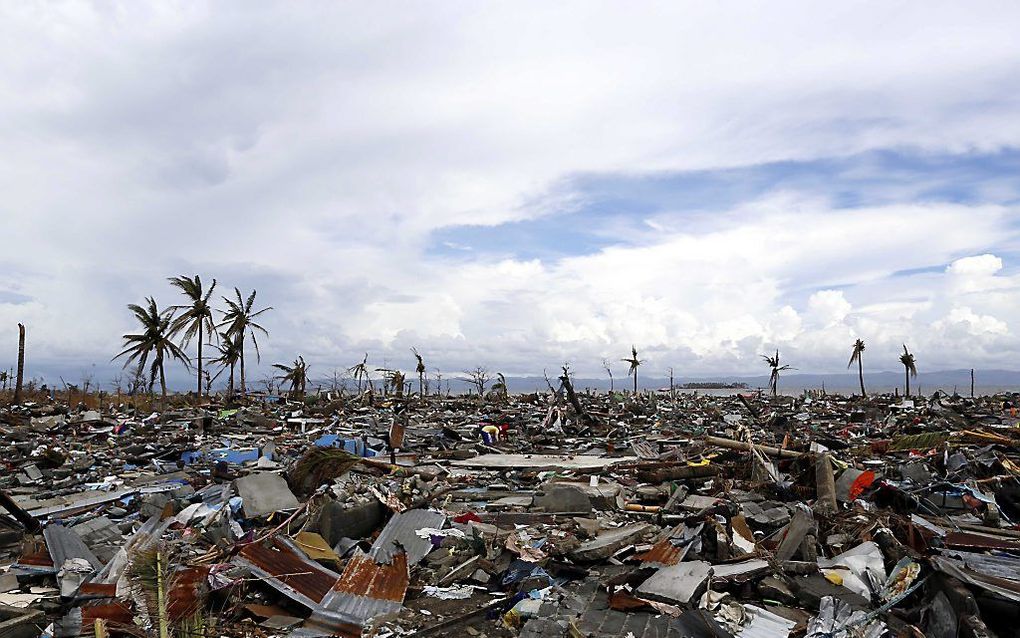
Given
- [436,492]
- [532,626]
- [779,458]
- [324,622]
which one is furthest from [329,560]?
[779,458]

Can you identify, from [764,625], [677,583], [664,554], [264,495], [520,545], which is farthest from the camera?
[264,495]

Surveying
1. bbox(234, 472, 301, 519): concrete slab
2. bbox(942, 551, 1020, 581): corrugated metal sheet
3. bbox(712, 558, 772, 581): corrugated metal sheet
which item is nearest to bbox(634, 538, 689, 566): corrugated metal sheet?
bbox(712, 558, 772, 581): corrugated metal sheet

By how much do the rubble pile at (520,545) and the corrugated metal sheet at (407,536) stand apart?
3 centimetres

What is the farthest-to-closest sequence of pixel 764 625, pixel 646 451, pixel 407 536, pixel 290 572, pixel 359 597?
pixel 646 451 → pixel 407 536 → pixel 290 572 → pixel 359 597 → pixel 764 625

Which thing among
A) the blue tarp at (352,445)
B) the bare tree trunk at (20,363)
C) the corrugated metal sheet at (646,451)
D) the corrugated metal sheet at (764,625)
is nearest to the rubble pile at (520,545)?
the corrugated metal sheet at (764,625)

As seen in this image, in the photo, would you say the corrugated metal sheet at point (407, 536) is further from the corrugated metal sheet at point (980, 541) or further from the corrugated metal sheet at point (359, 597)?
the corrugated metal sheet at point (980, 541)

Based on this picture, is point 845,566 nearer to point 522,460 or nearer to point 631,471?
point 631,471

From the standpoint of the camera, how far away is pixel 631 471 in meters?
12.6

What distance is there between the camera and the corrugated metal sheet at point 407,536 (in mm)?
7008

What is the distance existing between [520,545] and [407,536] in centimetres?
135

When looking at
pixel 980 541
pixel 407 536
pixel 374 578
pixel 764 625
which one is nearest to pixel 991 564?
pixel 980 541

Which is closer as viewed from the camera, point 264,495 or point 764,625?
point 764,625

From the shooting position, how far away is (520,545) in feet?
23.4

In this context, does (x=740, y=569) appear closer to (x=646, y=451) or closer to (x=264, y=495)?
(x=264, y=495)
